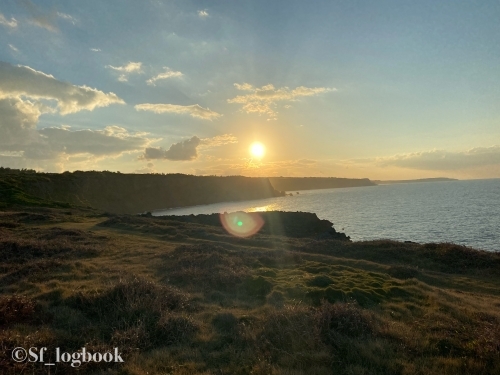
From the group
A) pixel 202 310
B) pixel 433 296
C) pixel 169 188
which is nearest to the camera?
pixel 202 310

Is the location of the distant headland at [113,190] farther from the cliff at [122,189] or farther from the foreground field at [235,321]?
the foreground field at [235,321]

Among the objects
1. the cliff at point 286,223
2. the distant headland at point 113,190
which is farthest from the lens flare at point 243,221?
the distant headland at point 113,190

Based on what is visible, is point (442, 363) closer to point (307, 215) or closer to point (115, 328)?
point (115, 328)

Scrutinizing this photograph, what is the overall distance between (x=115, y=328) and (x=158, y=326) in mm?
1031

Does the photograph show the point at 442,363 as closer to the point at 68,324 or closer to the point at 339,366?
the point at 339,366

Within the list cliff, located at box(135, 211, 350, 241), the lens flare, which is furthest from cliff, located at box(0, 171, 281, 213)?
the lens flare

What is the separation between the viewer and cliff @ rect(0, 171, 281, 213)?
74.4 metres

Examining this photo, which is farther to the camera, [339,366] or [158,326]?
[158,326]

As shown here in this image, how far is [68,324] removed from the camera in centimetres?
811

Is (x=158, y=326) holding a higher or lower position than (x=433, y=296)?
higher

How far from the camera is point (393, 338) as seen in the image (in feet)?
26.3

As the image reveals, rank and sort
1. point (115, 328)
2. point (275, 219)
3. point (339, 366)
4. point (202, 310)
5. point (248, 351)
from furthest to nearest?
point (275, 219) → point (202, 310) → point (115, 328) → point (248, 351) → point (339, 366)

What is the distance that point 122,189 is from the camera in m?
113

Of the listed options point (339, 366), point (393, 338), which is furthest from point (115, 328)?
point (393, 338)
